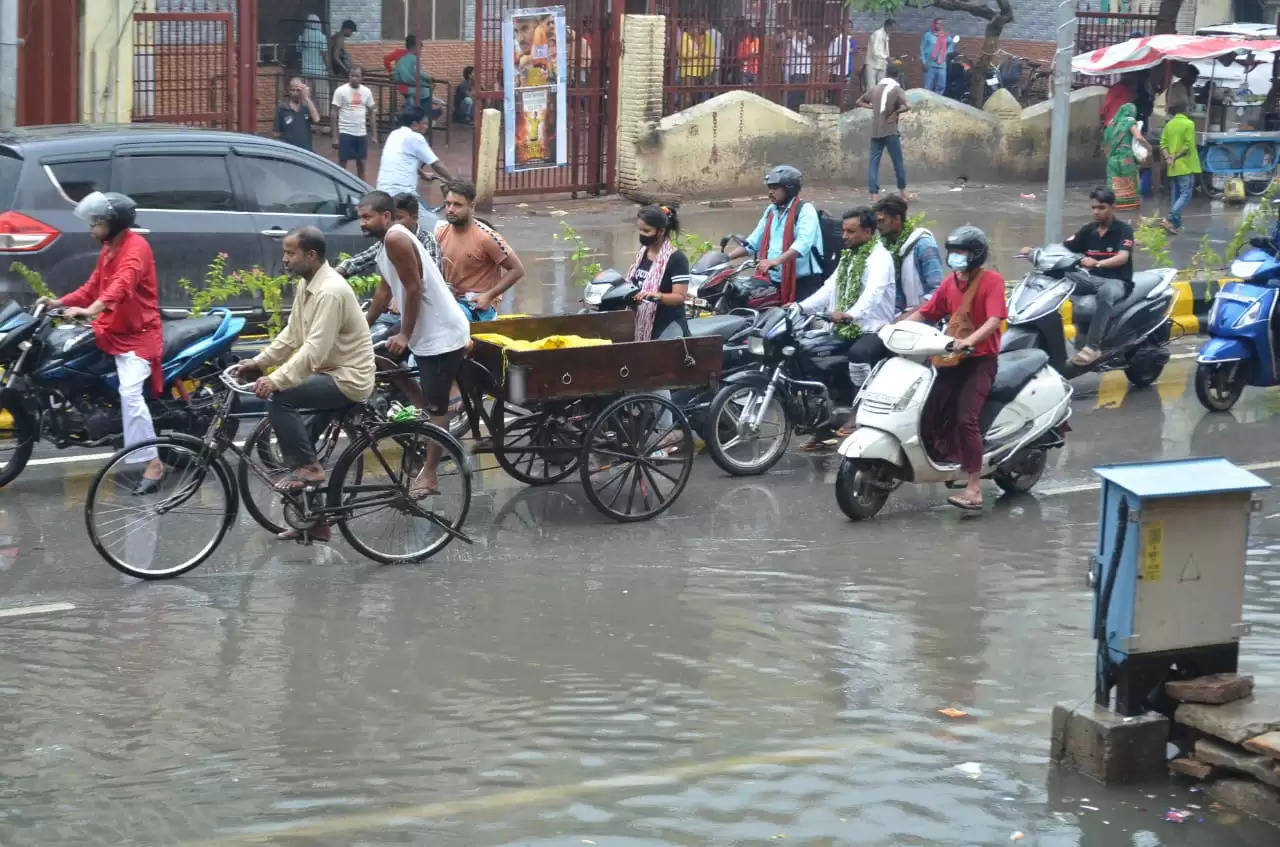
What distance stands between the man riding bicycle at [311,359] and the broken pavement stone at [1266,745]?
169 inches

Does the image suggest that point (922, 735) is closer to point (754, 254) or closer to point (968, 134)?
point (754, 254)

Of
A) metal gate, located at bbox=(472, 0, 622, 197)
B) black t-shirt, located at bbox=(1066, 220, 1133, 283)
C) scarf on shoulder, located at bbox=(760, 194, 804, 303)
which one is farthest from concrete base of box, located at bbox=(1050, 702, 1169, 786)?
metal gate, located at bbox=(472, 0, 622, 197)

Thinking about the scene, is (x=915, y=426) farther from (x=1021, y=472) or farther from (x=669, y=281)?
(x=669, y=281)

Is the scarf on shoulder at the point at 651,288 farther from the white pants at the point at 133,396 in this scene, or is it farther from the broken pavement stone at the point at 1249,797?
the broken pavement stone at the point at 1249,797

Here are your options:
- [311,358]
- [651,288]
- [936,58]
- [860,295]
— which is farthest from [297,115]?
[936,58]

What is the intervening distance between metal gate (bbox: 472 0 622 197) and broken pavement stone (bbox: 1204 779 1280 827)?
15.9 meters

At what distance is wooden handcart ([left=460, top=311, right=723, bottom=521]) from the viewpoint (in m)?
8.50

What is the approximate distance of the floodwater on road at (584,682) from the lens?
16.4ft

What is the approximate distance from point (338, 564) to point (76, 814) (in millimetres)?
2977

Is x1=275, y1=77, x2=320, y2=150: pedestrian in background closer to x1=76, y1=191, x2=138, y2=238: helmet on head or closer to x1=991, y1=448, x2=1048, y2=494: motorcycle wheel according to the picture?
x1=76, y1=191, x2=138, y2=238: helmet on head

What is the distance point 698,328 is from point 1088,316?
3361 millimetres

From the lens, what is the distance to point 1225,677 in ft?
17.6

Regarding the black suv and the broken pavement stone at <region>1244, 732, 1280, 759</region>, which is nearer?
the broken pavement stone at <region>1244, 732, 1280, 759</region>

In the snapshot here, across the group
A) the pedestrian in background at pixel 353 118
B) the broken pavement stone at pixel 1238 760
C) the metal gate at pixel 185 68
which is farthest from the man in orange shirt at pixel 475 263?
the pedestrian in background at pixel 353 118
